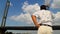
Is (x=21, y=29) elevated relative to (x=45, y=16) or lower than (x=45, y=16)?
lower

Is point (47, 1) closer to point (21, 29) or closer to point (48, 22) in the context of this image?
point (48, 22)

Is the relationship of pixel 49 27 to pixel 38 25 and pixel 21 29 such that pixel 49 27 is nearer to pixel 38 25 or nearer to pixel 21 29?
pixel 38 25

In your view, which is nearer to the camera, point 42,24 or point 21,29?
point 42,24

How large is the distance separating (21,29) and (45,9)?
9.76 feet

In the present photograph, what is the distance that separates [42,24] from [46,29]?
12 cm

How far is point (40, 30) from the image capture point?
3.22 metres

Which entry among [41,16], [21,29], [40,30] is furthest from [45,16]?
[21,29]

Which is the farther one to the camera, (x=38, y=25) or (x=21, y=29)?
(x=21, y=29)

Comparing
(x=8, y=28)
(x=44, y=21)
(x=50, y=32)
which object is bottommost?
(x=8, y=28)

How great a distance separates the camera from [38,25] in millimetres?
3232

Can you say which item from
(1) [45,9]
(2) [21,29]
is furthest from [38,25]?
(2) [21,29]

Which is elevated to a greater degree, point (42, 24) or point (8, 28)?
point (42, 24)

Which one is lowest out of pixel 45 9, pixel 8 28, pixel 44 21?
pixel 8 28

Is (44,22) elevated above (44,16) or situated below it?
below
